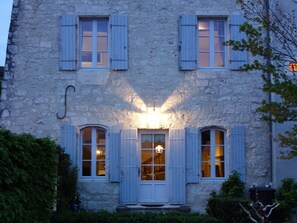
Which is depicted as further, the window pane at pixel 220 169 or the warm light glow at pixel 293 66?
the window pane at pixel 220 169

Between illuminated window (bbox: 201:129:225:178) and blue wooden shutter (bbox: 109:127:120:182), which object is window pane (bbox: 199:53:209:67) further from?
blue wooden shutter (bbox: 109:127:120:182)

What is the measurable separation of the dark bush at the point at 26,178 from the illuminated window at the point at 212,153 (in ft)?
14.1

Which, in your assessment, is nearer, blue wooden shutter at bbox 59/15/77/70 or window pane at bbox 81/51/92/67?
blue wooden shutter at bbox 59/15/77/70

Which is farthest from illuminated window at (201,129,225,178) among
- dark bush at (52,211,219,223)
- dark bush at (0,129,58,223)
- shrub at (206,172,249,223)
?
dark bush at (0,129,58,223)

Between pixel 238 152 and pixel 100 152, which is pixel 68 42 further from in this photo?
pixel 238 152

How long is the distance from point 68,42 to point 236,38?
407 cm

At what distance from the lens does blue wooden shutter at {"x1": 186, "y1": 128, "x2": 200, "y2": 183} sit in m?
13.0

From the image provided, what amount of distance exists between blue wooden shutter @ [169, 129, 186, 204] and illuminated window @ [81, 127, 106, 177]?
1649 millimetres

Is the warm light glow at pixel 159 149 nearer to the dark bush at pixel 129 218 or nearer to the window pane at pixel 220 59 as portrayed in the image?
the window pane at pixel 220 59

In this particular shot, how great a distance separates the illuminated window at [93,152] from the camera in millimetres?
13156

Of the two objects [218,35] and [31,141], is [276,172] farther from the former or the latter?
[31,141]

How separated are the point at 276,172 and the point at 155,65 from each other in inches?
150

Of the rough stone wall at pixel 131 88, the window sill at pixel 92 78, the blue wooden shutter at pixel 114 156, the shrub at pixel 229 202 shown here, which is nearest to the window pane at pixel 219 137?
the rough stone wall at pixel 131 88

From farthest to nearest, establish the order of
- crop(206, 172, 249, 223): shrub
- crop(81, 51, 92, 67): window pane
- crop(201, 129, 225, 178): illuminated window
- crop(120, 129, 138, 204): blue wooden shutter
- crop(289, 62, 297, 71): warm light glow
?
crop(81, 51, 92, 67): window pane
crop(201, 129, 225, 178): illuminated window
crop(120, 129, 138, 204): blue wooden shutter
crop(289, 62, 297, 71): warm light glow
crop(206, 172, 249, 223): shrub
